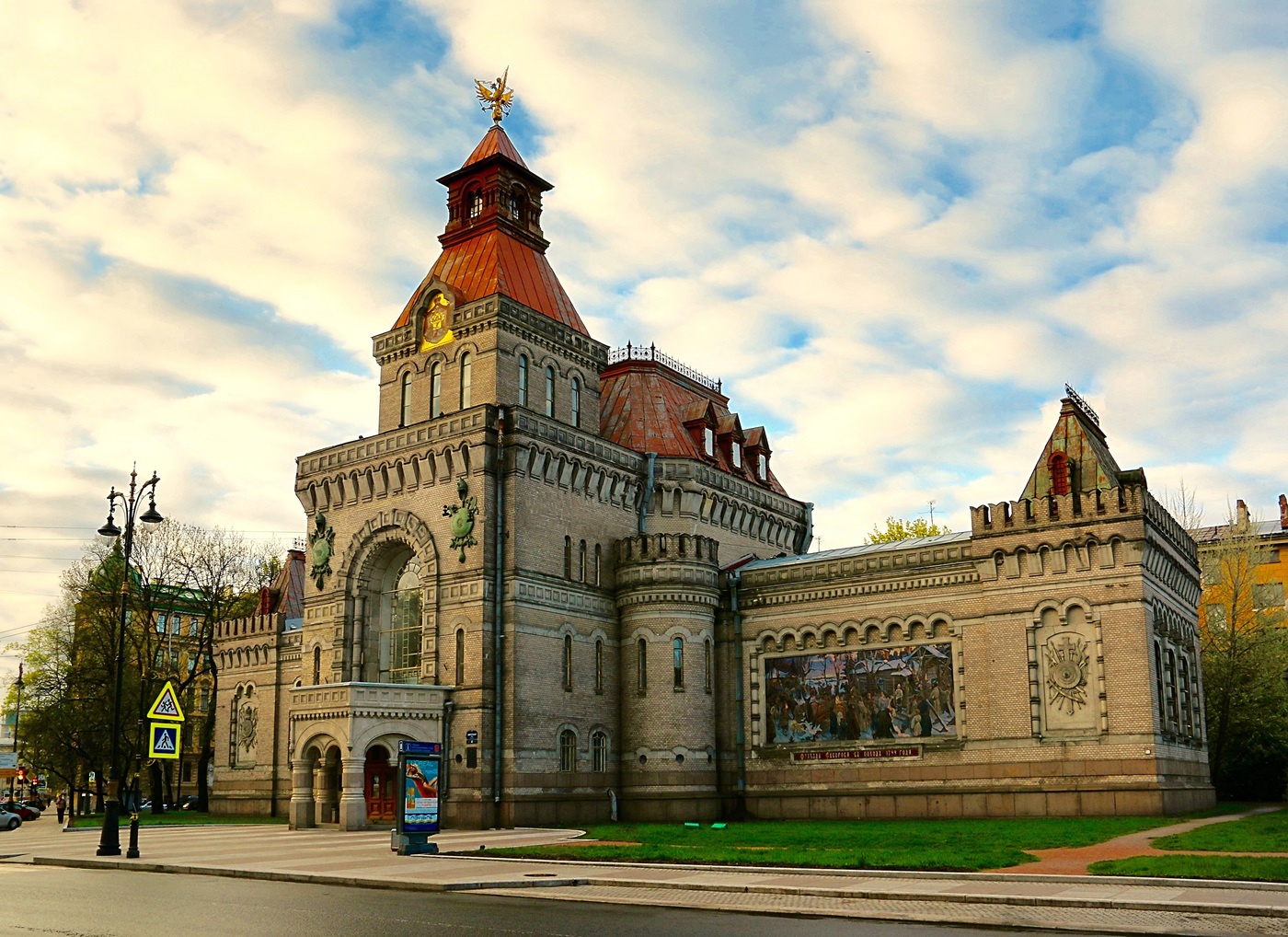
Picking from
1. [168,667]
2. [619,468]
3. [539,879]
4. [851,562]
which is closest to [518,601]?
[619,468]

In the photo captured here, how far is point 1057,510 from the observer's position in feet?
128

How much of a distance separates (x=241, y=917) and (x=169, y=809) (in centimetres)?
6019

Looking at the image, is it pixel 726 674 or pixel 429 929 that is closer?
pixel 429 929

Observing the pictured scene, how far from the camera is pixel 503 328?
147ft

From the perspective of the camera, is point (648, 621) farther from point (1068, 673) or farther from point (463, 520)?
point (1068, 673)

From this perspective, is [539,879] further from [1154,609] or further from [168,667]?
[168,667]

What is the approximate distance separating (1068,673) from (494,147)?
31.4 meters

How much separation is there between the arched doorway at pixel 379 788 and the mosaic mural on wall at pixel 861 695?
1407 centimetres

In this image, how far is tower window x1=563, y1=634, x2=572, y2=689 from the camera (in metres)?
43.3

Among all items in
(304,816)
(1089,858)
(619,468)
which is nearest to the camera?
(1089,858)

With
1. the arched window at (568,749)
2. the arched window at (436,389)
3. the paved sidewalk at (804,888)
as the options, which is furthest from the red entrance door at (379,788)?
the arched window at (436,389)

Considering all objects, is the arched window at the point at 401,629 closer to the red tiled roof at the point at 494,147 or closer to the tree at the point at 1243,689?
the red tiled roof at the point at 494,147

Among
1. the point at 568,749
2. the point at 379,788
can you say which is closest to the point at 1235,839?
the point at 568,749

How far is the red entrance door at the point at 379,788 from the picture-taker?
40969mm
